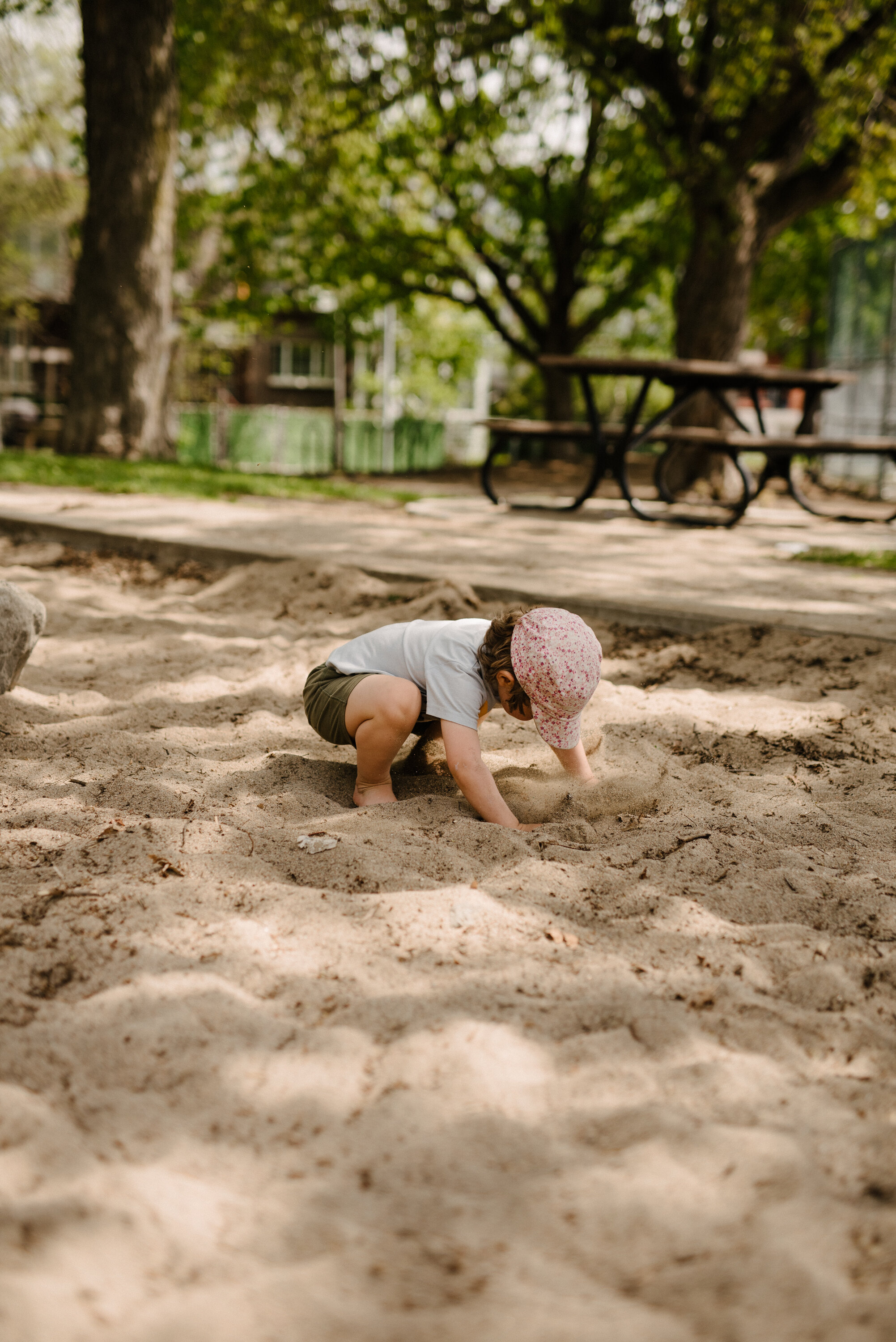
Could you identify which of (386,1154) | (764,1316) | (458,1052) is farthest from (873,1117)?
(386,1154)

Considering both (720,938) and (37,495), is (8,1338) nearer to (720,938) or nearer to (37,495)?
(720,938)

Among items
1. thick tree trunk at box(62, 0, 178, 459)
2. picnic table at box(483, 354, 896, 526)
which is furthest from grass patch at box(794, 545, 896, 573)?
thick tree trunk at box(62, 0, 178, 459)

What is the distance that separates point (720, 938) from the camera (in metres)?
2.09

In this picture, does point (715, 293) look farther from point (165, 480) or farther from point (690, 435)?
point (165, 480)

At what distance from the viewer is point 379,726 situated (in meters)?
2.80

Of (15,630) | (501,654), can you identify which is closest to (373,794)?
(501,654)

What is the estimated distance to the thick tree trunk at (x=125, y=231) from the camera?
10266 millimetres

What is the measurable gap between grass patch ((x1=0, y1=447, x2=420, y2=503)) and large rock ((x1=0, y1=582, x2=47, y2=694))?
191 inches

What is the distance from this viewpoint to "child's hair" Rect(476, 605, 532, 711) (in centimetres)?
271

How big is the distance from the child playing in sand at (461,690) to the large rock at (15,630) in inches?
38.5

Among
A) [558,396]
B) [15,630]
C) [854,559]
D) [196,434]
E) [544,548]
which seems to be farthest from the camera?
[196,434]

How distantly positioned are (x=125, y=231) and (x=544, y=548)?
6795 mm

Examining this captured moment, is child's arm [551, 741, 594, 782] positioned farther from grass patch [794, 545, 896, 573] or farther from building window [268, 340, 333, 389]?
building window [268, 340, 333, 389]

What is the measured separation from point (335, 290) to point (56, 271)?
22969mm
